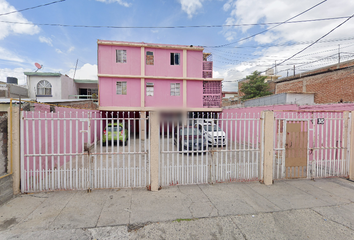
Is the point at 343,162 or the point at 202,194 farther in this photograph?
the point at 343,162

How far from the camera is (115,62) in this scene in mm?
14414

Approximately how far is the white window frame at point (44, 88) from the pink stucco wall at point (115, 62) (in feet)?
21.7

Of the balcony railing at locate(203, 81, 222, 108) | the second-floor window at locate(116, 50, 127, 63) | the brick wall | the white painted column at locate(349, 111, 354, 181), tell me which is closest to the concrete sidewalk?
the white painted column at locate(349, 111, 354, 181)

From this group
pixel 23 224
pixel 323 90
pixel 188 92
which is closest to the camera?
pixel 23 224

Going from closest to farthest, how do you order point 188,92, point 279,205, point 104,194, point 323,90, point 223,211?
point 223,211 → point 279,205 → point 104,194 → point 323,90 → point 188,92

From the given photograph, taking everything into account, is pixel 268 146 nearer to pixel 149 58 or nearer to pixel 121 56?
pixel 149 58

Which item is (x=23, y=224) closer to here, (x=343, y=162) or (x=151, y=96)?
(x=343, y=162)

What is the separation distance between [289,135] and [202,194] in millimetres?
3064

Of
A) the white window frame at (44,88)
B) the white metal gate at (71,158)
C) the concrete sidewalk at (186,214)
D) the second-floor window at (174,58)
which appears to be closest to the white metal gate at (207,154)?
the concrete sidewalk at (186,214)

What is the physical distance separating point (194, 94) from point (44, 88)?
1458cm

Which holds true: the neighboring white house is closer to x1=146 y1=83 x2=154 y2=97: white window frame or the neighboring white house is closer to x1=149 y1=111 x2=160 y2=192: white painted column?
x1=146 y1=83 x2=154 y2=97: white window frame

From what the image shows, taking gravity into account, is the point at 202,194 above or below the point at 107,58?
Result: below

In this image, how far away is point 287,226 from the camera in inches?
121

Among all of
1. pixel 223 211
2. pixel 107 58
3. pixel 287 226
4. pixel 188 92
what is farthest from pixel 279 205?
pixel 107 58
